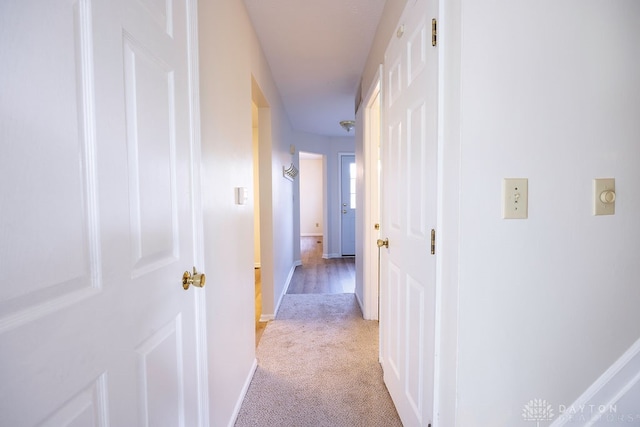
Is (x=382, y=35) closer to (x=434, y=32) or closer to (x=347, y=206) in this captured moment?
(x=434, y=32)

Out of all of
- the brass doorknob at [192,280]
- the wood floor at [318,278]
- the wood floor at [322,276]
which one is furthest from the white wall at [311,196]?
the brass doorknob at [192,280]

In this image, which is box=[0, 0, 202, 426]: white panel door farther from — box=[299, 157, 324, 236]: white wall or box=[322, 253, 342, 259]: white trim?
box=[299, 157, 324, 236]: white wall

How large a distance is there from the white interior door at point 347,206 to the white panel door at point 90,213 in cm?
505

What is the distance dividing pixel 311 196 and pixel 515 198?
7.89 metres

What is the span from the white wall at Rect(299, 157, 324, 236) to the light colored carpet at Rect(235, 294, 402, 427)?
589cm

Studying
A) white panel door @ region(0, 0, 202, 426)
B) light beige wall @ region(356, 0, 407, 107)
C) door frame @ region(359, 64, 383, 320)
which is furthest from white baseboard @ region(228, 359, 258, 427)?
light beige wall @ region(356, 0, 407, 107)

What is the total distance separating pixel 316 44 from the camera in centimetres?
230

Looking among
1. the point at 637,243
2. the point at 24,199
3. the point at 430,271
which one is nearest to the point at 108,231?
Result: the point at 24,199

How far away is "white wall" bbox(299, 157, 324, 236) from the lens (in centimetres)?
854

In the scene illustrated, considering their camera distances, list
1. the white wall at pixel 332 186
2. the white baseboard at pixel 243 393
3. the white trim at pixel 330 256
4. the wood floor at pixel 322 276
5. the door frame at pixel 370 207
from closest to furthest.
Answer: the white baseboard at pixel 243 393 → the door frame at pixel 370 207 → the wood floor at pixel 322 276 → the white wall at pixel 332 186 → the white trim at pixel 330 256

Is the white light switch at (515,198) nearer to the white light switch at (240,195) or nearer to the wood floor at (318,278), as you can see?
the white light switch at (240,195)

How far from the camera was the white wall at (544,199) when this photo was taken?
2.87 feet

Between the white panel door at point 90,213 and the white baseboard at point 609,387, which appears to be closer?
the white panel door at point 90,213

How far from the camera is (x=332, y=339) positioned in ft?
7.93
